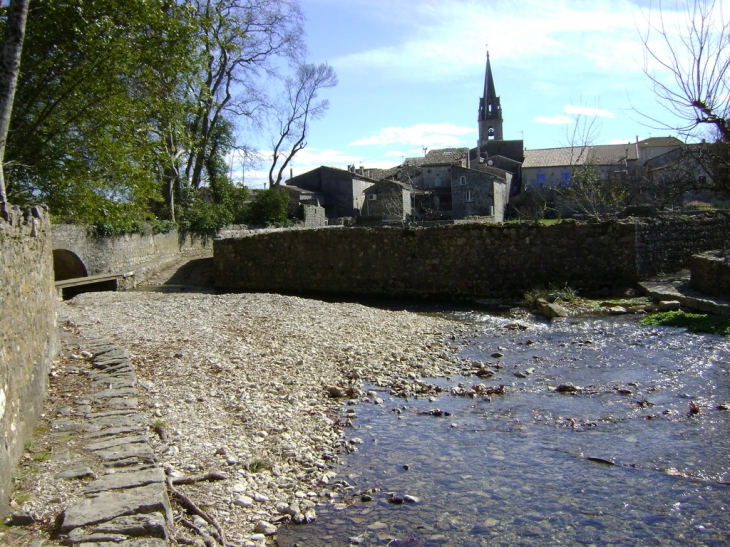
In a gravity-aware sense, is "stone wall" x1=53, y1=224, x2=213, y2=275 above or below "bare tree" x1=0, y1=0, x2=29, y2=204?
below

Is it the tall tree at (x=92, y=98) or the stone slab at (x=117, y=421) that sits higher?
the tall tree at (x=92, y=98)

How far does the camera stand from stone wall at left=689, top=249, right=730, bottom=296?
14266mm

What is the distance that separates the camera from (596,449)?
21.7 feet

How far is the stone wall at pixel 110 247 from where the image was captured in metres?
20.9

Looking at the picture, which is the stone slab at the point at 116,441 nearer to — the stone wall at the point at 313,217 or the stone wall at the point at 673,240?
the stone wall at the point at 673,240

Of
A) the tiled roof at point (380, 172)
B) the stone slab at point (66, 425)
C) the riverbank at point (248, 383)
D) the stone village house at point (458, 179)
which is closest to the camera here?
the riverbank at point (248, 383)

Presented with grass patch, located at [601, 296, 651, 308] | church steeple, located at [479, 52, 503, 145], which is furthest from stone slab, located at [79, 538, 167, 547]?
church steeple, located at [479, 52, 503, 145]

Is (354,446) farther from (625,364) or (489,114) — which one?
(489,114)

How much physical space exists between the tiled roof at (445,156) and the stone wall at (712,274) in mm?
45722

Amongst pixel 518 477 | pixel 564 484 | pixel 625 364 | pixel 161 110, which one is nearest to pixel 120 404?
pixel 518 477

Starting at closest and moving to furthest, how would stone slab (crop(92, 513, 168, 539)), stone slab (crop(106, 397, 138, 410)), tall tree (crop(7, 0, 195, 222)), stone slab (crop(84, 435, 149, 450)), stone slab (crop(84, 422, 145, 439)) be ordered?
stone slab (crop(92, 513, 168, 539)), stone slab (crop(84, 435, 149, 450)), stone slab (crop(84, 422, 145, 439)), stone slab (crop(106, 397, 138, 410)), tall tree (crop(7, 0, 195, 222))

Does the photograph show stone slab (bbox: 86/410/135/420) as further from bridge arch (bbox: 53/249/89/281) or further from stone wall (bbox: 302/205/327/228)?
stone wall (bbox: 302/205/327/228)

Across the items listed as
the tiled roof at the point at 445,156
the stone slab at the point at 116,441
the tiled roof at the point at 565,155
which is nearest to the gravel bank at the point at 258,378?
the stone slab at the point at 116,441

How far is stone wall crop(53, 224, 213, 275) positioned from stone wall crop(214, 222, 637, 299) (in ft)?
14.5
